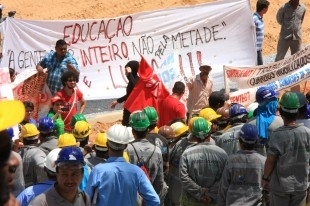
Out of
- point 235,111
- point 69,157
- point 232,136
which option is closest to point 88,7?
point 235,111

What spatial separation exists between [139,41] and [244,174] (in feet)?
24.0

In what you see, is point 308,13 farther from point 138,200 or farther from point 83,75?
point 138,200

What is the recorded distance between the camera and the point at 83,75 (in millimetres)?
14789

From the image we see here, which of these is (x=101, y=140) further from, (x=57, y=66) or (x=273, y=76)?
(x=273, y=76)

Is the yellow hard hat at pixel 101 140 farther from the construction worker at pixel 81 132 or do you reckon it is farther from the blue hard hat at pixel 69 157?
the blue hard hat at pixel 69 157

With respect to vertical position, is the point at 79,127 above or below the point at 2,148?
below

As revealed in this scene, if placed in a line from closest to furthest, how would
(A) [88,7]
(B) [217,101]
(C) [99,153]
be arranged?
1. (C) [99,153]
2. (B) [217,101]
3. (A) [88,7]

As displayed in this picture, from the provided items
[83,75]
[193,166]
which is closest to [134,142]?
[193,166]

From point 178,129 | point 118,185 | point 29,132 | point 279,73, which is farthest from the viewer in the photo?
point 279,73

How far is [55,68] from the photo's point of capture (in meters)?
12.8

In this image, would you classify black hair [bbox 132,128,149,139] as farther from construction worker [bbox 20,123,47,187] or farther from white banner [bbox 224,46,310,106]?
white banner [bbox 224,46,310,106]

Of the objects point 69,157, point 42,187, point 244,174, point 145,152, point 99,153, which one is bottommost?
point 244,174

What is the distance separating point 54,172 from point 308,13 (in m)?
20.3

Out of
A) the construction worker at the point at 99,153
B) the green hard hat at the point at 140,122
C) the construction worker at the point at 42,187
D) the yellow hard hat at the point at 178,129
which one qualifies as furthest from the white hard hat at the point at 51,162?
the yellow hard hat at the point at 178,129
